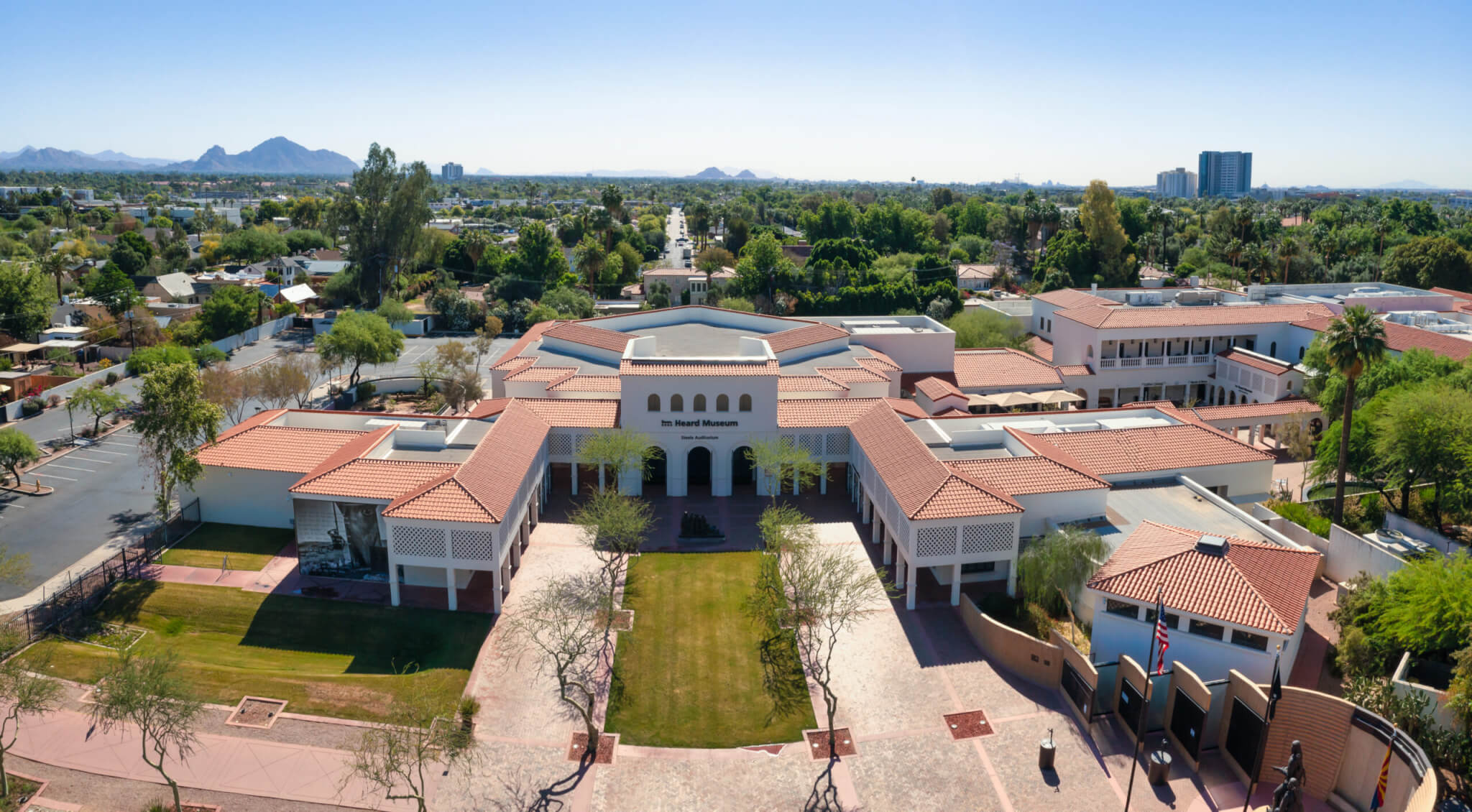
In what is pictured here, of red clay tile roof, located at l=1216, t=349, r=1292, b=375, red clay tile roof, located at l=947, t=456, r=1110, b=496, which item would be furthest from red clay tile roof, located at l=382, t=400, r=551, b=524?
red clay tile roof, located at l=1216, t=349, r=1292, b=375

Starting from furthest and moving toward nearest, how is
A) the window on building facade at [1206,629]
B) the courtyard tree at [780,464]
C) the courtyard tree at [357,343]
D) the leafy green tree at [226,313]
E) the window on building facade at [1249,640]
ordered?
the leafy green tree at [226,313] < the courtyard tree at [357,343] < the courtyard tree at [780,464] < the window on building facade at [1206,629] < the window on building facade at [1249,640]

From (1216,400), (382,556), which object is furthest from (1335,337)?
(382,556)

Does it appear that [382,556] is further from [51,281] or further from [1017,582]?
[51,281]

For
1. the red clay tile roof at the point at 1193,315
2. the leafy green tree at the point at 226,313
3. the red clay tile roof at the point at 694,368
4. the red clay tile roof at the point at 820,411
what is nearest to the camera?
the red clay tile roof at the point at 694,368

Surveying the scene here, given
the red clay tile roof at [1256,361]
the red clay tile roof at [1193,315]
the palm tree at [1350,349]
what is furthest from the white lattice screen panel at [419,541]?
the red clay tile roof at [1256,361]

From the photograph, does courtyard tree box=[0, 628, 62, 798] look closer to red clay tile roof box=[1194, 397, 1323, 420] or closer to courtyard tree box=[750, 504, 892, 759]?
courtyard tree box=[750, 504, 892, 759]

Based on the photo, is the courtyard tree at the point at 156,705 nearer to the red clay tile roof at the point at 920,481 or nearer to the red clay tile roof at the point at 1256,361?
the red clay tile roof at the point at 920,481

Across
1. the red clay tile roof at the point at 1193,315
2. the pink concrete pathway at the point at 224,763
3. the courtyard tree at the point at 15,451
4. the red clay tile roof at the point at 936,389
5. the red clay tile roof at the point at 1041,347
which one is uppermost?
the red clay tile roof at the point at 1193,315
